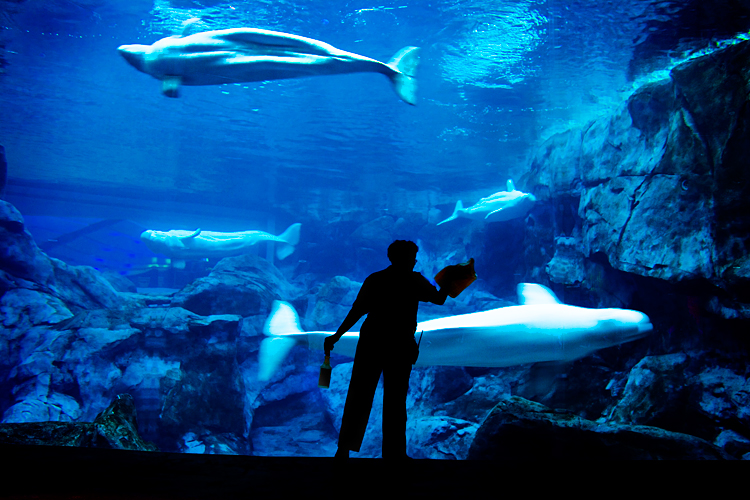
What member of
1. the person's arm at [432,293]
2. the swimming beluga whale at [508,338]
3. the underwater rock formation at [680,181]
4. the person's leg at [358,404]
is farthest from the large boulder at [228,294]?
the person's arm at [432,293]

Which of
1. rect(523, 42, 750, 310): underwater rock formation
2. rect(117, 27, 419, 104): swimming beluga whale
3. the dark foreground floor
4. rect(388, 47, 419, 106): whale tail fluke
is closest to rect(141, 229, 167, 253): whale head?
rect(117, 27, 419, 104): swimming beluga whale

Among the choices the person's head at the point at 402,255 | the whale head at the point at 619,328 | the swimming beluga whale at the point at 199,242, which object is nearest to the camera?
the person's head at the point at 402,255

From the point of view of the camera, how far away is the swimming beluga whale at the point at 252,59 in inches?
215

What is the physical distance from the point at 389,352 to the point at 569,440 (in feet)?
8.00

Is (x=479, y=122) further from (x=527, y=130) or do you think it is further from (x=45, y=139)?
(x=45, y=139)

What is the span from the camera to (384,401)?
2.06 meters

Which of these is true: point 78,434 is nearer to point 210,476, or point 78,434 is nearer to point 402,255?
point 210,476

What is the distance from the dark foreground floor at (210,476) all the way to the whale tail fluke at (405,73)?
5263mm

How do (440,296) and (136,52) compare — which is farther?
(136,52)

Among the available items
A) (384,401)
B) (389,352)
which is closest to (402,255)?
(389,352)

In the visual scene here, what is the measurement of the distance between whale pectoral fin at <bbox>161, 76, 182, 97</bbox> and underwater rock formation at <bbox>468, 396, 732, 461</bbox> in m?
7.19

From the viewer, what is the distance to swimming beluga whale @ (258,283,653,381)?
516cm

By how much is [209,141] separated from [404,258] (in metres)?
20.9

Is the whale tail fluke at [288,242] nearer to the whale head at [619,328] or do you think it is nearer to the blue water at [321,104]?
the blue water at [321,104]
